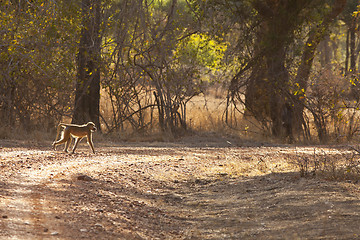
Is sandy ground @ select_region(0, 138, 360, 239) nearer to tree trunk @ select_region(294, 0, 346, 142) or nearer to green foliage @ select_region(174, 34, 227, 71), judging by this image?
tree trunk @ select_region(294, 0, 346, 142)

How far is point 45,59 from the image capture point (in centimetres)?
1588

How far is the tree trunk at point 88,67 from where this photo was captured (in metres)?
17.3

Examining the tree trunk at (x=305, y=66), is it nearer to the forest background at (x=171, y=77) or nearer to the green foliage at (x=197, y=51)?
the forest background at (x=171, y=77)

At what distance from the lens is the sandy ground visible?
6273 mm

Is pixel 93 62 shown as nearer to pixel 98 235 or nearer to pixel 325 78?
pixel 325 78

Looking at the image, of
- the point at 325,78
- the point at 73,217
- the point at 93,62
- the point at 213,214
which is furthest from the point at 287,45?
the point at 73,217

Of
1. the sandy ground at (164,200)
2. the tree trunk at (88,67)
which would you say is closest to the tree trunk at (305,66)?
the tree trunk at (88,67)

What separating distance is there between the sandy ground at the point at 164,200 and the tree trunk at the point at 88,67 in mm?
6245

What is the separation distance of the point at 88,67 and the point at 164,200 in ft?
35.1

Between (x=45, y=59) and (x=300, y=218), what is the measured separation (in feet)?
34.8

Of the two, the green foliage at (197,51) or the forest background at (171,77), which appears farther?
the green foliage at (197,51)

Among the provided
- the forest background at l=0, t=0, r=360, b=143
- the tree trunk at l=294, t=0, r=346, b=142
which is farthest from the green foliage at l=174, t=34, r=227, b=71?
the tree trunk at l=294, t=0, r=346, b=142

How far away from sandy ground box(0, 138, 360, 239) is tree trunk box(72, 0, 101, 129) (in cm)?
625

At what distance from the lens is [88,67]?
18.6m
